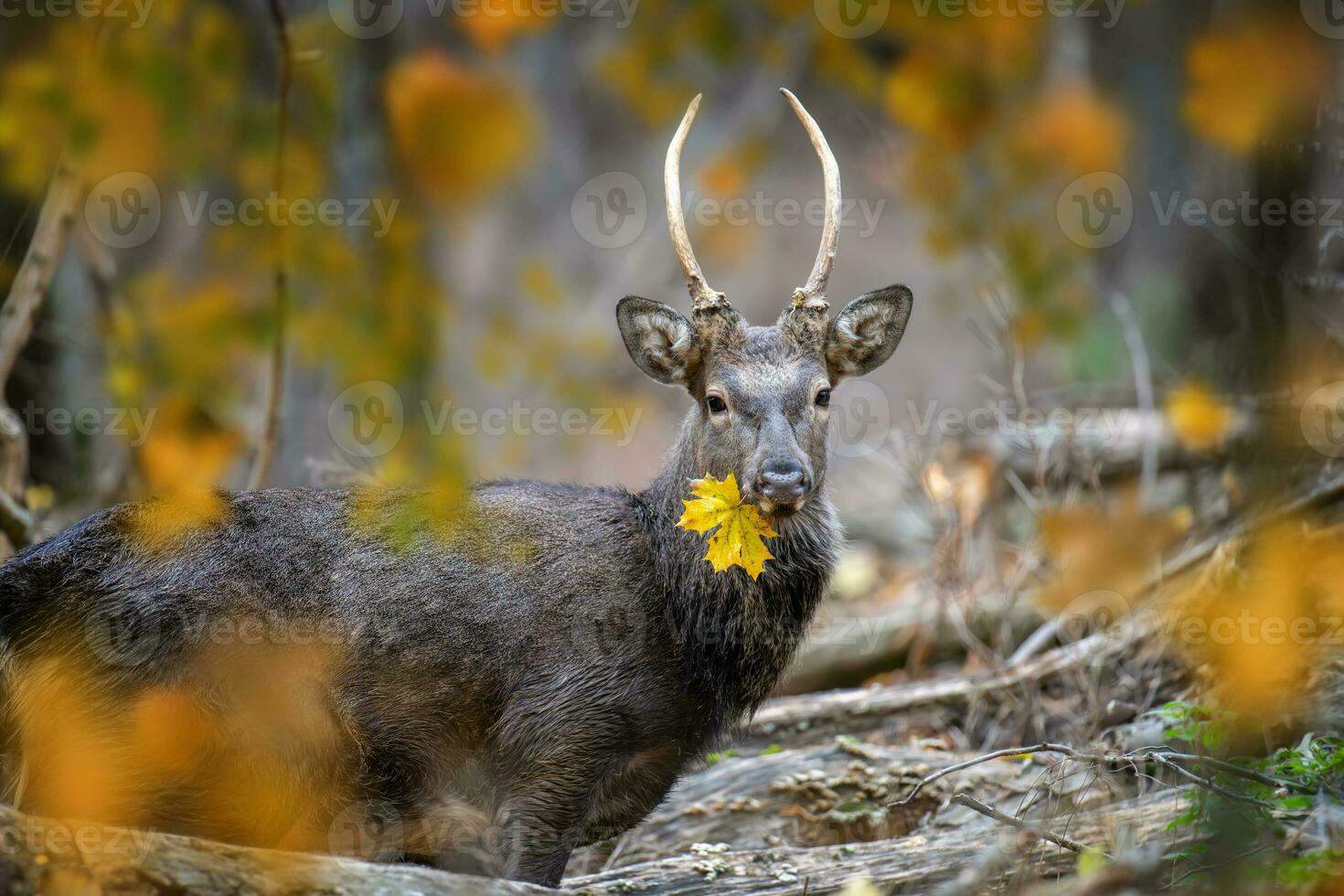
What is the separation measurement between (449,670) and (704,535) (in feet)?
5.14

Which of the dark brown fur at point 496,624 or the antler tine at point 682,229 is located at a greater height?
the antler tine at point 682,229

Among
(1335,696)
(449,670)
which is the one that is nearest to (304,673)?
(449,670)

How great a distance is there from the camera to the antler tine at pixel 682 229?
7.24 m

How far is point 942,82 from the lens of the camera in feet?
48.6

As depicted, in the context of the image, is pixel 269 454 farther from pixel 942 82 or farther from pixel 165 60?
pixel 942 82
